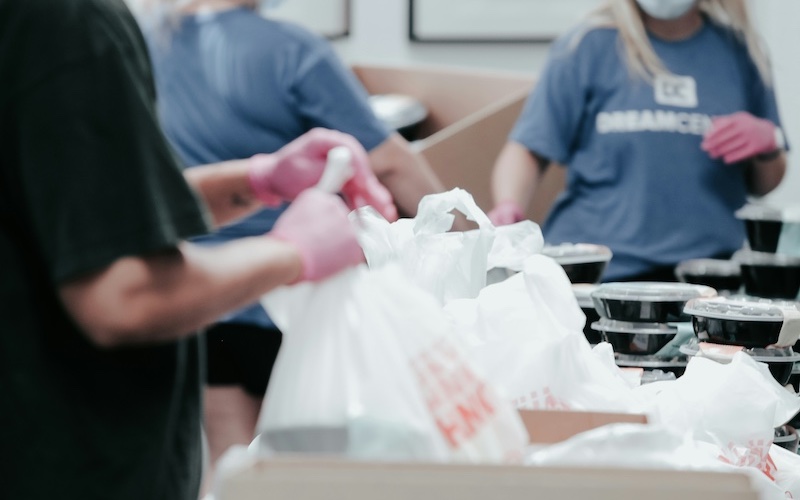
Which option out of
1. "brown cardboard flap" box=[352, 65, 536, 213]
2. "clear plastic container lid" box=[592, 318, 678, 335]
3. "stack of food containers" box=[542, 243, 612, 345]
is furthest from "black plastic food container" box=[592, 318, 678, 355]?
"brown cardboard flap" box=[352, 65, 536, 213]

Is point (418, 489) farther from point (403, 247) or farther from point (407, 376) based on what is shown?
point (403, 247)

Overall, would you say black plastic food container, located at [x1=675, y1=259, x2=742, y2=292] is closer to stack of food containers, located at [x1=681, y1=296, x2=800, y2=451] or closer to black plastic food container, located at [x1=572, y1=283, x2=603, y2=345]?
black plastic food container, located at [x1=572, y1=283, x2=603, y2=345]

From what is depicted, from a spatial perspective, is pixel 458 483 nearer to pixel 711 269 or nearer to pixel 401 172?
pixel 711 269

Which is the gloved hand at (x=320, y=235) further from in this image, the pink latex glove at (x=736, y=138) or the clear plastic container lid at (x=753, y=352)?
the pink latex glove at (x=736, y=138)

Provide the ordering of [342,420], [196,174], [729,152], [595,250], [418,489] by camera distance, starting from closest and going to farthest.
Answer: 1. [418,489]
2. [342,420]
3. [196,174]
4. [595,250]
5. [729,152]

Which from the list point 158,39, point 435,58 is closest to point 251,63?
point 158,39

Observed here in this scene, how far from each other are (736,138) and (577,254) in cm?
85

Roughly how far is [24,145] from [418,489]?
415 millimetres

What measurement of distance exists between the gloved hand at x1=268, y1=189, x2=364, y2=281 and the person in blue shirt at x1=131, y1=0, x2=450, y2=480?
1.17 metres

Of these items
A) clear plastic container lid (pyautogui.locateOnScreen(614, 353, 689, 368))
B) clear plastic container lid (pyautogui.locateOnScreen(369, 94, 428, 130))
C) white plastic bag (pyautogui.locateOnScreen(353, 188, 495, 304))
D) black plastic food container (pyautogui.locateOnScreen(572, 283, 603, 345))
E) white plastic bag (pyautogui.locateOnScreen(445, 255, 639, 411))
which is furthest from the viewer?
clear plastic container lid (pyautogui.locateOnScreen(369, 94, 428, 130))

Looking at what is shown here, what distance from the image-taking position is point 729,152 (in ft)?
8.59

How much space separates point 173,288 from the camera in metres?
0.93

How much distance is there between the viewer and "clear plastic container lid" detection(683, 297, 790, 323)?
4.75 feet

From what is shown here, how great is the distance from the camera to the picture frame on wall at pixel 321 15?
4109 mm
